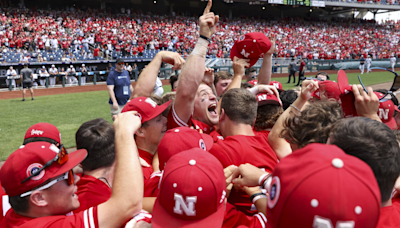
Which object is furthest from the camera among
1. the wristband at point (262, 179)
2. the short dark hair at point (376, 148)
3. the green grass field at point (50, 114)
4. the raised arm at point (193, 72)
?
the green grass field at point (50, 114)

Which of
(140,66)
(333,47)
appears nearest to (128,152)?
(140,66)

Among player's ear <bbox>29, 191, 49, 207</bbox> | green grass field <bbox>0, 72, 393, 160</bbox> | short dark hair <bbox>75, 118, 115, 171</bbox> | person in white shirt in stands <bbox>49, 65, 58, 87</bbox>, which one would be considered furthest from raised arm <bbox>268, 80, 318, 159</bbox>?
person in white shirt in stands <bbox>49, 65, 58, 87</bbox>

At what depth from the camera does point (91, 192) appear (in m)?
2.11

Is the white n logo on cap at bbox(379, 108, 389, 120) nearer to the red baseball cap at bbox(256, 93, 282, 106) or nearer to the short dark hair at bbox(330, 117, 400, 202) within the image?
the red baseball cap at bbox(256, 93, 282, 106)

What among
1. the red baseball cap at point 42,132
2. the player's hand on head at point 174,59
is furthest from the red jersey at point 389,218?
the red baseball cap at point 42,132

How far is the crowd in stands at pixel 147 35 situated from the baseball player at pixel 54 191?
21450mm

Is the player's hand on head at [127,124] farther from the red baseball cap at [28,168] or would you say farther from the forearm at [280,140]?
the forearm at [280,140]

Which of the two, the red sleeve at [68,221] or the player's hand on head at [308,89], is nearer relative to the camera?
the red sleeve at [68,221]

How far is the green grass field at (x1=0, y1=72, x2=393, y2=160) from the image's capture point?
771 cm

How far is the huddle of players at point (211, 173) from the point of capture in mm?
1111

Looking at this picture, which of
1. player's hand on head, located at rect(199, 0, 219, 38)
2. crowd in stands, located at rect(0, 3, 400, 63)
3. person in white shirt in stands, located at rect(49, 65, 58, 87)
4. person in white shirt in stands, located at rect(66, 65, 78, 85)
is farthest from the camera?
crowd in stands, located at rect(0, 3, 400, 63)

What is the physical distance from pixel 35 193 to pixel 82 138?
68 centimetres

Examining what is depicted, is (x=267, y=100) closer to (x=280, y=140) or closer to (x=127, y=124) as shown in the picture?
(x=280, y=140)

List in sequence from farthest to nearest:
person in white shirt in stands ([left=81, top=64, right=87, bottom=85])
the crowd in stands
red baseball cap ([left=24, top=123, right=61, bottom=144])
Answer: the crowd in stands
person in white shirt in stands ([left=81, top=64, right=87, bottom=85])
red baseball cap ([left=24, top=123, right=61, bottom=144])
